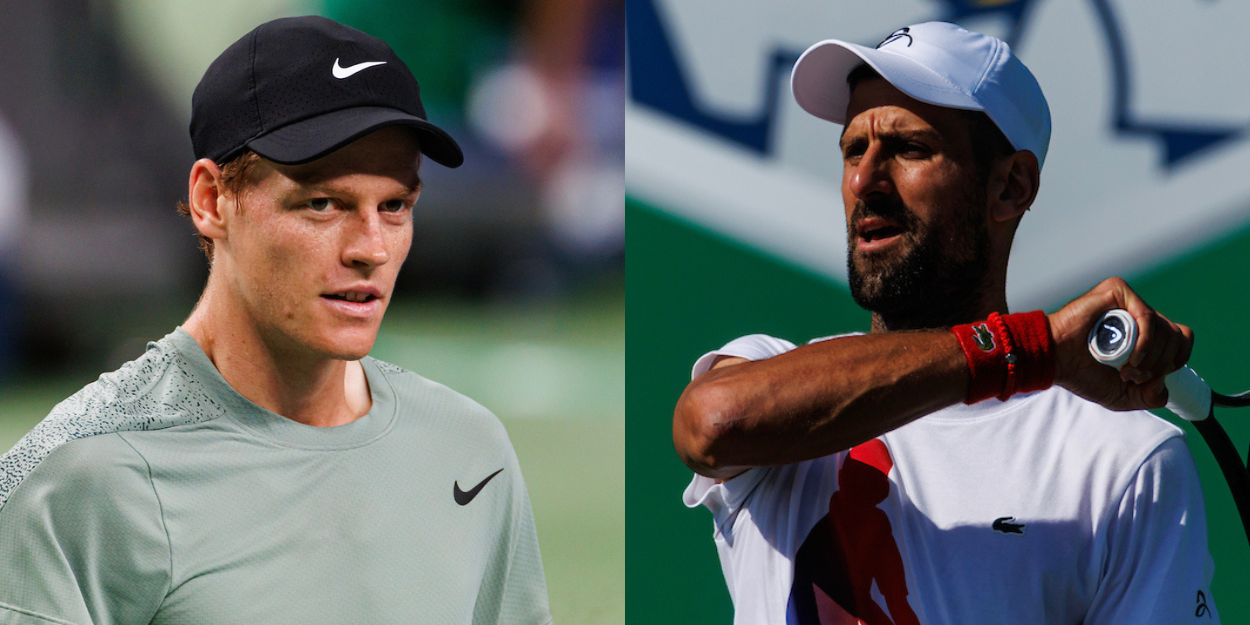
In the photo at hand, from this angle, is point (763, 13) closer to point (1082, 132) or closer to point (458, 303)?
point (1082, 132)

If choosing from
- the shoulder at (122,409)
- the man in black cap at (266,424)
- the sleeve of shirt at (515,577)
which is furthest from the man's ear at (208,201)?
the sleeve of shirt at (515,577)

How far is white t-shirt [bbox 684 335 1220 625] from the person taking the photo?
2.01m

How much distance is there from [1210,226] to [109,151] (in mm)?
18042

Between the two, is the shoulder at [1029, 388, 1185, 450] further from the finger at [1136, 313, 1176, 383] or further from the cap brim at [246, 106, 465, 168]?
the cap brim at [246, 106, 465, 168]

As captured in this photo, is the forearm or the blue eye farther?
the blue eye

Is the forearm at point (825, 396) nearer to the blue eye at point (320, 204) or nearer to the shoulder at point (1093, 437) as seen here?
the shoulder at point (1093, 437)

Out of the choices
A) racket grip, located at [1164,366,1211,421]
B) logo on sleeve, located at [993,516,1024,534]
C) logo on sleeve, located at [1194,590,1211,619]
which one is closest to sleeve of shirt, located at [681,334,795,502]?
logo on sleeve, located at [993,516,1024,534]

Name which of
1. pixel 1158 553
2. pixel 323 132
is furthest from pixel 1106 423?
pixel 323 132

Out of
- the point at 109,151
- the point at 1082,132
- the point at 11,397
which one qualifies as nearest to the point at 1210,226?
the point at 1082,132

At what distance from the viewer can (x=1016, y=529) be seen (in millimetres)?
2055

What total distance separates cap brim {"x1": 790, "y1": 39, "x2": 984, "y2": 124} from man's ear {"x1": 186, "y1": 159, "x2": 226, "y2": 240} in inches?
47.8

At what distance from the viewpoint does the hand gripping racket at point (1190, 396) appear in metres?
1.80

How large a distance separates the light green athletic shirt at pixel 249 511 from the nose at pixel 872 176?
0.92m

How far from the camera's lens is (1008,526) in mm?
2061
